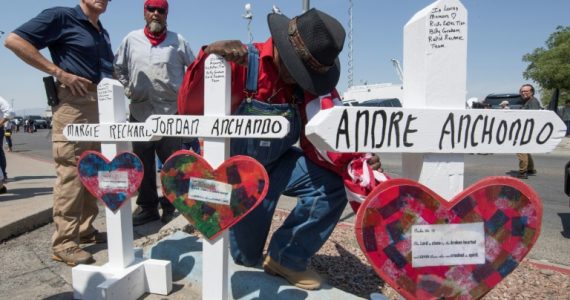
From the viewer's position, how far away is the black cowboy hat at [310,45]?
1.71 metres

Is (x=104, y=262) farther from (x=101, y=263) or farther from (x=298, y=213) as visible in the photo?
(x=298, y=213)

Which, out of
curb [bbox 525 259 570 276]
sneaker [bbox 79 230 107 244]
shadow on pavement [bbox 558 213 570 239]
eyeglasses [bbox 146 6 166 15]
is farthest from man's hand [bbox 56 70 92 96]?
shadow on pavement [bbox 558 213 570 239]

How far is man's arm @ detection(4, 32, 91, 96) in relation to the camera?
2504 mm

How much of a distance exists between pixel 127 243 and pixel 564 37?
37314 mm

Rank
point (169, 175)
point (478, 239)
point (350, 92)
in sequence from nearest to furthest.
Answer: point (478, 239), point (169, 175), point (350, 92)

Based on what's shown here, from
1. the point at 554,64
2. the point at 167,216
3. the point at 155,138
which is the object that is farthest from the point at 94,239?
the point at 554,64

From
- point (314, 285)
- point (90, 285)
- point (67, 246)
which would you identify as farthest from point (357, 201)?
point (67, 246)

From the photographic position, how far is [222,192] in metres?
1.74

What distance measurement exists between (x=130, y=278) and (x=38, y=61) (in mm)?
1524

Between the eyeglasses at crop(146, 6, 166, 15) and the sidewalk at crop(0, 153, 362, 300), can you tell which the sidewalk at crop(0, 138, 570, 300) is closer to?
the sidewalk at crop(0, 153, 362, 300)

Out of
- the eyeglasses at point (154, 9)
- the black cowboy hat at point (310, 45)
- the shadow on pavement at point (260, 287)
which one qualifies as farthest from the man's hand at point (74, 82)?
the shadow on pavement at point (260, 287)

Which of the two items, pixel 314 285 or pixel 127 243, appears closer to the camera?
pixel 314 285

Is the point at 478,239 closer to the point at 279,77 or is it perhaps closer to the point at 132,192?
the point at 279,77

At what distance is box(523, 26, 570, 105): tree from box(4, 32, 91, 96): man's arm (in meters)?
33.1
